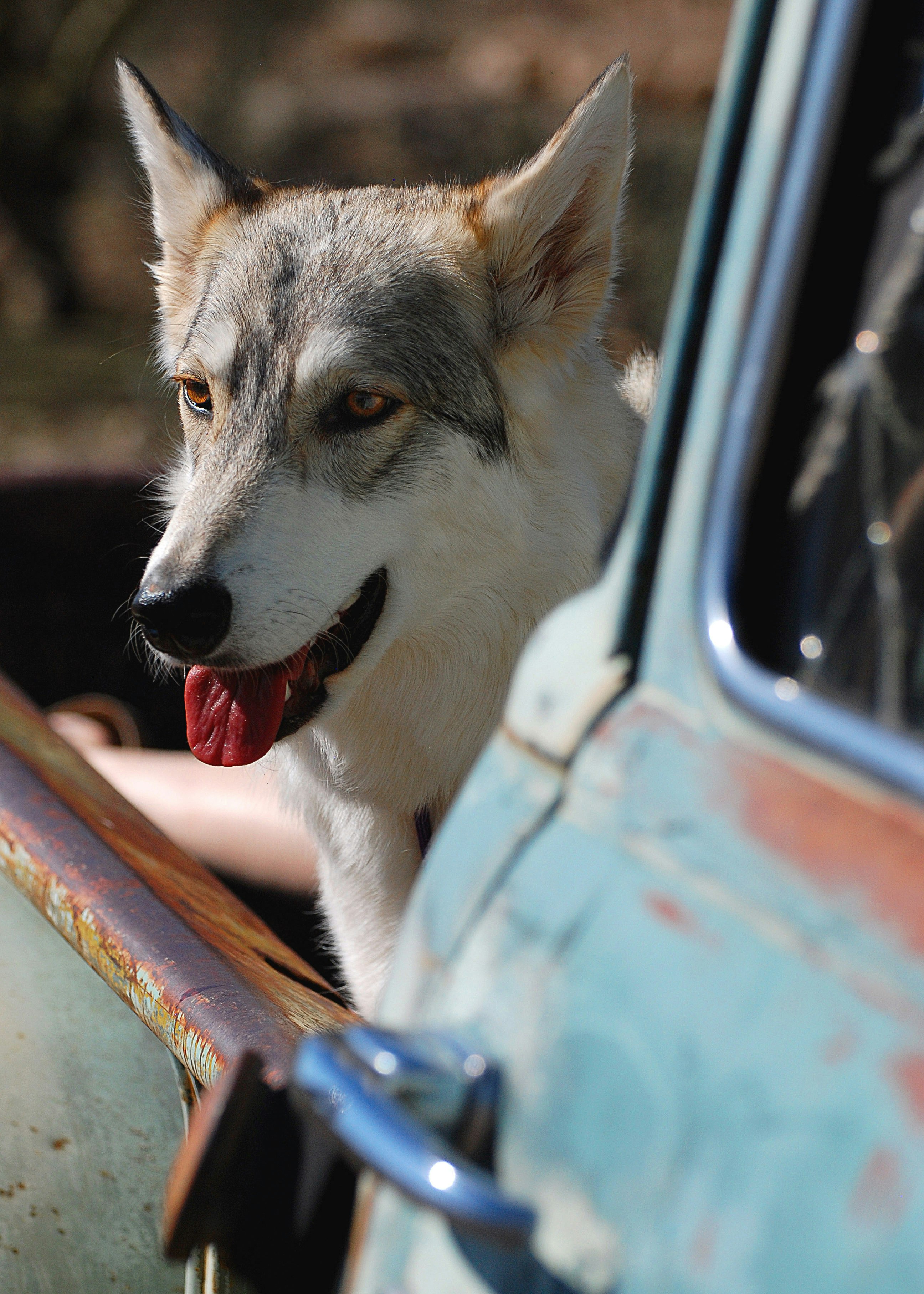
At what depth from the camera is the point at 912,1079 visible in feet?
2.06

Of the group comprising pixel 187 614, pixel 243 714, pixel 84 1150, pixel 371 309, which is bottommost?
pixel 84 1150

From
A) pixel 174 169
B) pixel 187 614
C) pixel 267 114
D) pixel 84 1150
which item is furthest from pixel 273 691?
pixel 267 114

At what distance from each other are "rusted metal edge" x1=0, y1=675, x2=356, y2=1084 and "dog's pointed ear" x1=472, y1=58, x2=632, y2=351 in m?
1.13

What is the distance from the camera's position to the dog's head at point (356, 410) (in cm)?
195

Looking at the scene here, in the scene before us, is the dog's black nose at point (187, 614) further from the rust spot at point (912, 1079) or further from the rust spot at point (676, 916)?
the rust spot at point (912, 1079)

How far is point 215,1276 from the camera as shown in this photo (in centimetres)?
124

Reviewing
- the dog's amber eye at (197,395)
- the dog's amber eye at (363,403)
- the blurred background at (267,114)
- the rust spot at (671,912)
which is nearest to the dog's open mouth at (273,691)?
the dog's amber eye at (363,403)

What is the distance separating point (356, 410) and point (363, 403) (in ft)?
0.06

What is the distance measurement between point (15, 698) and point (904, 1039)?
1965mm

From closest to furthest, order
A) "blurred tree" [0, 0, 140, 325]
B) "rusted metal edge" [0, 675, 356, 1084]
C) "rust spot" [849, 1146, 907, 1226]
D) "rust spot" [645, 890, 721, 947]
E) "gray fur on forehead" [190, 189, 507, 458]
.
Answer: "rust spot" [849, 1146, 907, 1226], "rust spot" [645, 890, 721, 947], "rusted metal edge" [0, 675, 356, 1084], "gray fur on forehead" [190, 189, 507, 458], "blurred tree" [0, 0, 140, 325]

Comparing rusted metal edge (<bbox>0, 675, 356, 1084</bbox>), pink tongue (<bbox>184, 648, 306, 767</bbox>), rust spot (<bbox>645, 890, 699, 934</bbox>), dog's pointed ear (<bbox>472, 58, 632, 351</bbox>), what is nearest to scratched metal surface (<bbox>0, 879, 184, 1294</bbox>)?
rusted metal edge (<bbox>0, 675, 356, 1084</bbox>)

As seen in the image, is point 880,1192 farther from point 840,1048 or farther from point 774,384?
point 774,384

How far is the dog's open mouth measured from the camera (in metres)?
2.02

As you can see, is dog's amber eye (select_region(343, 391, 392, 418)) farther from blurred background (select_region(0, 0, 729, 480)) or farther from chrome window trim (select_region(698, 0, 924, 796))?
blurred background (select_region(0, 0, 729, 480))
